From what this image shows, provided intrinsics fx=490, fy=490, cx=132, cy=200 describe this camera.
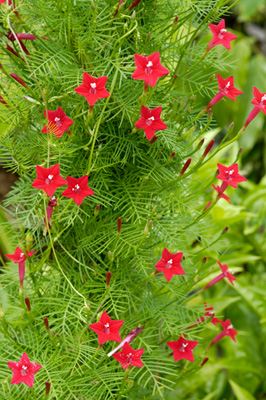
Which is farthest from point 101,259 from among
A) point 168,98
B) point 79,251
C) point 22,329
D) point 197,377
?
point 197,377

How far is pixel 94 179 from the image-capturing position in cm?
67

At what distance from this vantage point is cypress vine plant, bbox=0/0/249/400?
0.62m

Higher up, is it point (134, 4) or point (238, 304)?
point (134, 4)

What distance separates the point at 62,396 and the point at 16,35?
467mm

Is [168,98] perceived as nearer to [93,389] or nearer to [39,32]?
[39,32]

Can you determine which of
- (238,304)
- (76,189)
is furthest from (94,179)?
(238,304)

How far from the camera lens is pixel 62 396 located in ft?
2.10

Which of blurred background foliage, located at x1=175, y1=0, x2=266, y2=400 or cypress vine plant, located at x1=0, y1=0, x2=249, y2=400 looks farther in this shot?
blurred background foliage, located at x1=175, y1=0, x2=266, y2=400

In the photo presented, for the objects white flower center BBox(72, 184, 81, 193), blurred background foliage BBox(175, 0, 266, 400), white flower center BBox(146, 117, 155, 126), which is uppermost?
white flower center BBox(146, 117, 155, 126)

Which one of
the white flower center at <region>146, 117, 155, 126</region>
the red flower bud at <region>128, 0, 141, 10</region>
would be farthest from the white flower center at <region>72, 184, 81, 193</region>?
the red flower bud at <region>128, 0, 141, 10</region>

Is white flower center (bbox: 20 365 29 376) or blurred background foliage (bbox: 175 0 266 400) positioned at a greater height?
white flower center (bbox: 20 365 29 376)

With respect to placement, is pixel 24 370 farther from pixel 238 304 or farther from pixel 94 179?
pixel 238 304

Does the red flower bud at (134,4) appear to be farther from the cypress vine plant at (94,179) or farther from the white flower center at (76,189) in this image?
the white flower center at (76,189)

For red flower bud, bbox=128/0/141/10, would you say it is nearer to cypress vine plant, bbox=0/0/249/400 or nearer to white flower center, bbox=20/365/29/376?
cypress vine plant, bbox=0/0/249/400
